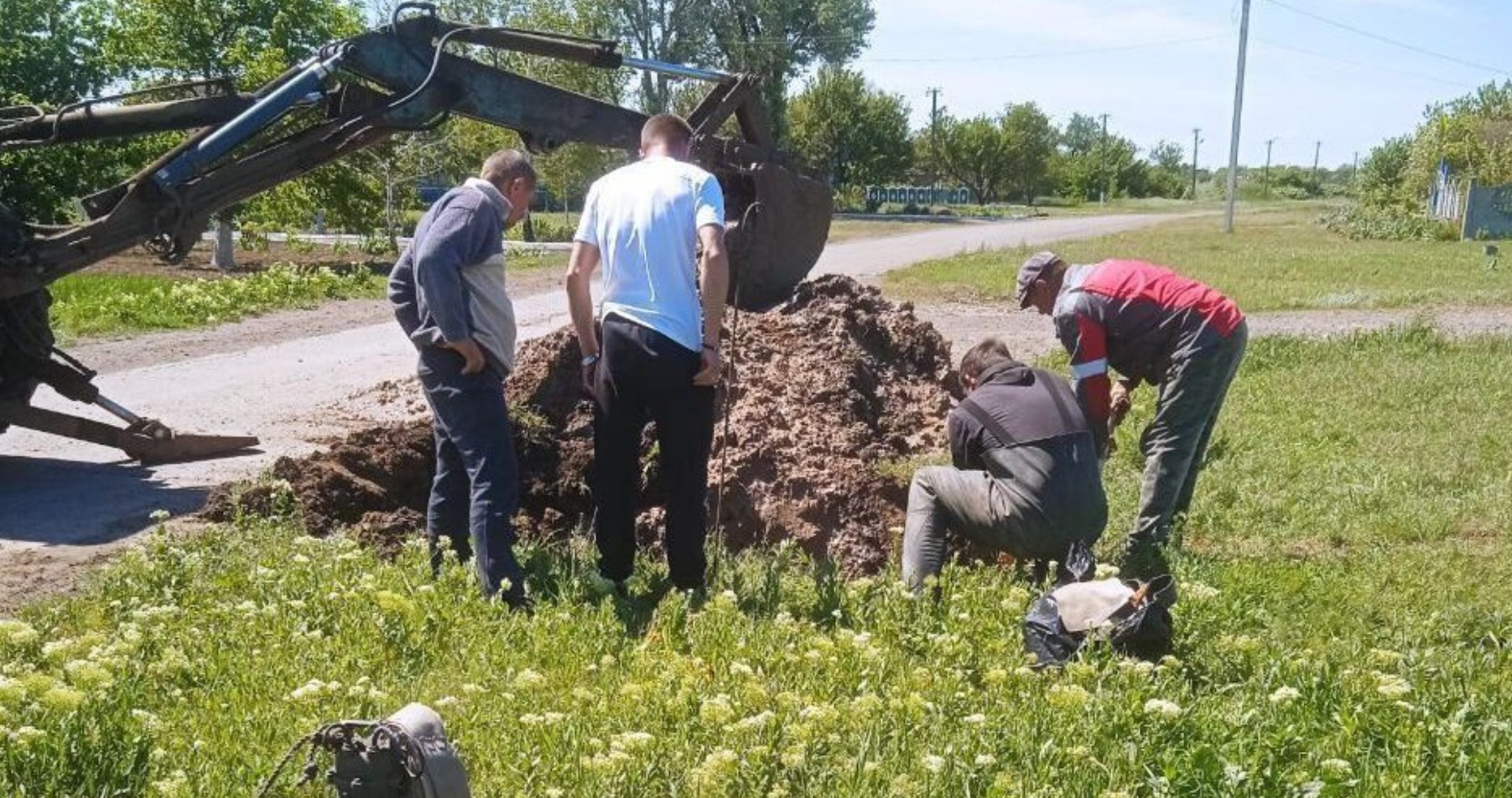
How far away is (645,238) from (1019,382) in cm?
177

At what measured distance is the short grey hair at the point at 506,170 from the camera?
5922 mm

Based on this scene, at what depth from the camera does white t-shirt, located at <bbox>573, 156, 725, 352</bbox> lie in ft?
18.3

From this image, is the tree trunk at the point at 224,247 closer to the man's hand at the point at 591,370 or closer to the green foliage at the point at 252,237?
the green foliage at the point at 252,237

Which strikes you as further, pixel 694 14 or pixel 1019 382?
pixel 694 14

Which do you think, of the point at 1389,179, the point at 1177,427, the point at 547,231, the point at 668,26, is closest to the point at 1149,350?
the point at 1177,427

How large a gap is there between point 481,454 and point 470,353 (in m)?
0.42

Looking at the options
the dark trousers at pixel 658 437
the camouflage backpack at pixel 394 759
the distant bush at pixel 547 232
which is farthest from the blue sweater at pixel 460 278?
the distant bush at pixel 547 232

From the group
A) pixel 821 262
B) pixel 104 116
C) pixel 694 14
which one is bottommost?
pixel 821 262

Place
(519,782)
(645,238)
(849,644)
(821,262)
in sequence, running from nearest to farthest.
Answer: (519,782)
(849,644)
(645,238)
(821,262)

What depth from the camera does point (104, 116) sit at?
8453 mm

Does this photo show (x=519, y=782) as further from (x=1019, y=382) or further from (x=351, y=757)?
(x=1019, y=382)

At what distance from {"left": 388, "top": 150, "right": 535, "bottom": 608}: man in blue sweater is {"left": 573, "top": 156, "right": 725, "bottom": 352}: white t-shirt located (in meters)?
0.46

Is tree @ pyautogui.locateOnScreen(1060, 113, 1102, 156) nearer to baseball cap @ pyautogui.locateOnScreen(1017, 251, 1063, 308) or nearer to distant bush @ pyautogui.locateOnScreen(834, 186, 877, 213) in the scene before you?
distant bush @ pyautogui.locateOnScreen(834, 186, 877, 213)

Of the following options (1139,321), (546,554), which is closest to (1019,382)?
(1139,321)
